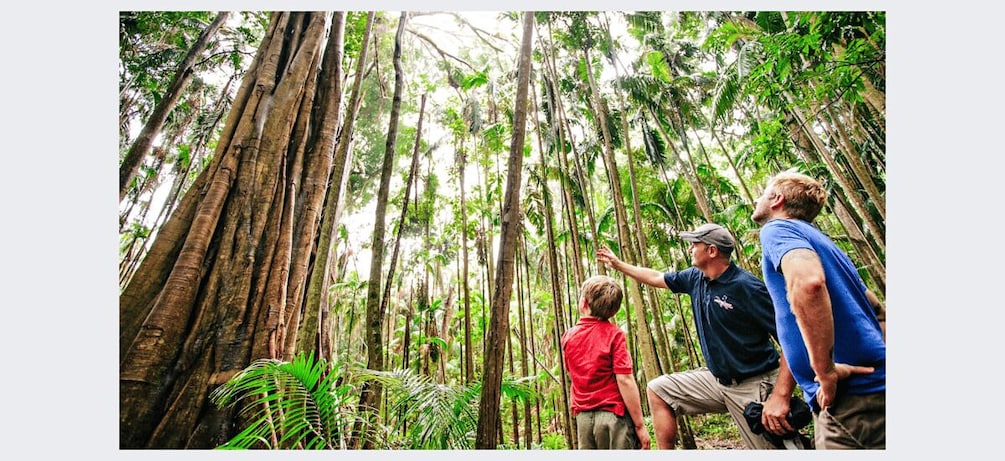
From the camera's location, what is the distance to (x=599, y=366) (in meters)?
2.06

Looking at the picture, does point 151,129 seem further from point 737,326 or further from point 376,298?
point 737,326

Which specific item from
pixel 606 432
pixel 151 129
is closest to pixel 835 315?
pixel 606 432

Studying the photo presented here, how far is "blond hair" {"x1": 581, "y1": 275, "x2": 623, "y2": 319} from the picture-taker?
7.13ft

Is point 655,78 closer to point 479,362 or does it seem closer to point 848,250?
point 848,250

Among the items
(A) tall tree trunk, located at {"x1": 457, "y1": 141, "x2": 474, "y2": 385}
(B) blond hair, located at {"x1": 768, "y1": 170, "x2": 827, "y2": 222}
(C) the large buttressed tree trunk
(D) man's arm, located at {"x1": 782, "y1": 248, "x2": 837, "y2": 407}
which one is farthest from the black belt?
(A) tall tree trunk, located at {"x1": 457, "y1": 141, "x2": 474, "y2": 385}

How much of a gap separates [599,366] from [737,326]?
669mm

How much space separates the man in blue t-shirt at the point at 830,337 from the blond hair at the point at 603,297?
0.77 m

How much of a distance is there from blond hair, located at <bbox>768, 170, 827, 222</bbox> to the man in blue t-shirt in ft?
0.53

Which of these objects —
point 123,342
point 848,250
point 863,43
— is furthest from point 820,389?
point 848,250

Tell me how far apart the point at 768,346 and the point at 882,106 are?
4.39 meters

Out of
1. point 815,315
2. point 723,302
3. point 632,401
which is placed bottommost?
point 632,401

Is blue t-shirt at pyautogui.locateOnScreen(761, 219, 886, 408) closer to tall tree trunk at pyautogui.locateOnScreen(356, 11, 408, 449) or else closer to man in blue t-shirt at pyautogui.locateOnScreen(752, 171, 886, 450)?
man in blue t-shirt at pyautogui.locateOnScreen(752, 171, 886, 450)

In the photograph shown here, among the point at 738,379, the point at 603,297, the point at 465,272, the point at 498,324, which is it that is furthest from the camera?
the point at 465,272

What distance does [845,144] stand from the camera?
6.25 meters
